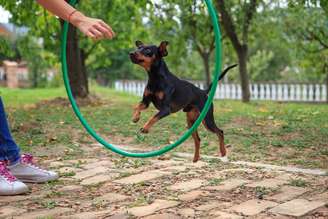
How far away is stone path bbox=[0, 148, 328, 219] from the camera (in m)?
3.72

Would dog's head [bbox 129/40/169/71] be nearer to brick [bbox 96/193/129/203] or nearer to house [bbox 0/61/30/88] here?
brick [bbox 96/193/129/203]

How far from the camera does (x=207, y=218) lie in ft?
11.7

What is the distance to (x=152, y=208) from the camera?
3799 millimetres

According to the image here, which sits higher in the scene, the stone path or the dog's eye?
the dog's eye

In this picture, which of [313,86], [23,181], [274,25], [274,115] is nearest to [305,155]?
[23,181]

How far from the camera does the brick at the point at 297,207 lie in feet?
12.0

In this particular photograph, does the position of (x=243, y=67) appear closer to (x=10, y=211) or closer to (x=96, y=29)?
(x=10, y=211)

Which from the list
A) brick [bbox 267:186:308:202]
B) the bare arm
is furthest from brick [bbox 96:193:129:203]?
the bare arm

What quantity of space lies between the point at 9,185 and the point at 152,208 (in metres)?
1.29

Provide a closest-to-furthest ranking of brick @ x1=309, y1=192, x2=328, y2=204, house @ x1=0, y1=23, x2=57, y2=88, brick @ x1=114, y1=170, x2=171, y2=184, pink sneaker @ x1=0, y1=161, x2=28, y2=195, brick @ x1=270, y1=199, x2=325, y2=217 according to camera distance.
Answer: brick @ x1=270, y1=199, x2=325, y2=217 < brick @ x1=309, y1=192, x2=328, y2=204 < pink sneaker @ x1=0, y1=161, x2=28, y2=195 < brick @ x1=114, y1=170, x2=171, y2=184 < house @ x1=0, y1=23, x2=57, y2=88

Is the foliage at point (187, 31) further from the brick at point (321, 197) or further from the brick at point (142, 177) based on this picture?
the brick at point (321, 197)

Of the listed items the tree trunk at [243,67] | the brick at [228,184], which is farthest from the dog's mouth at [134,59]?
the tree trunk at [243,67]

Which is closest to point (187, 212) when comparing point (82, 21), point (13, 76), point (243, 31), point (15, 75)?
point (82, 21)

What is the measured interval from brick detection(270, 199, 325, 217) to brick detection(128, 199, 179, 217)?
2.48 ft
